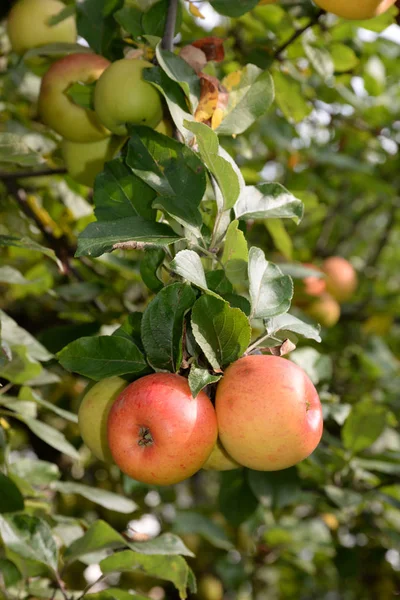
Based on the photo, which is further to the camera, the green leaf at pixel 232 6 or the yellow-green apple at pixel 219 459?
the green leaf at pixel 232 6

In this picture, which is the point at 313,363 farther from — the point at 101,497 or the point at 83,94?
the point at 83,94

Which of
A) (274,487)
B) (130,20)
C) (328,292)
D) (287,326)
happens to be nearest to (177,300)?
(287,326)

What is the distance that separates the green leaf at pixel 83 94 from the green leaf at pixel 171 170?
0.21 metres

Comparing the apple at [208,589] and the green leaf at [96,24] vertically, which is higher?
the green leaf at [96,24]

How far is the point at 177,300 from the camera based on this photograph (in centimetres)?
90

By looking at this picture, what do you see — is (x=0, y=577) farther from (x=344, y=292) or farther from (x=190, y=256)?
(x=344, y=292)

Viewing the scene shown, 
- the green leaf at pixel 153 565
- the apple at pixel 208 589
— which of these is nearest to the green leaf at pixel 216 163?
the green leaf at pixel 153 565

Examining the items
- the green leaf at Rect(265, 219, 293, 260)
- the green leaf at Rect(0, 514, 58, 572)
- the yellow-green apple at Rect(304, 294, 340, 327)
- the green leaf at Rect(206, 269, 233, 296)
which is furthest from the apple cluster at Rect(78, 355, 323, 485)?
the yellow-green apple at Rect(304, 294, 340, 327)

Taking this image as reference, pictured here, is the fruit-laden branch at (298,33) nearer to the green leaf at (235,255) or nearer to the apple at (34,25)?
the apple at (34,25)

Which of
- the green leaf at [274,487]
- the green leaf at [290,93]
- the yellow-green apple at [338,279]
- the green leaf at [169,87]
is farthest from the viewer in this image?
the yellow-green apple at [338,279]

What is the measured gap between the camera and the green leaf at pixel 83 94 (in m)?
1.18

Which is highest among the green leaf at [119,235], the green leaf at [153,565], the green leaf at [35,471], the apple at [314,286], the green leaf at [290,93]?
the green leaf at [119,235]

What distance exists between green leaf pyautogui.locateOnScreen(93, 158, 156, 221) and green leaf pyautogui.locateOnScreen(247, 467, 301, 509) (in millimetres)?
734

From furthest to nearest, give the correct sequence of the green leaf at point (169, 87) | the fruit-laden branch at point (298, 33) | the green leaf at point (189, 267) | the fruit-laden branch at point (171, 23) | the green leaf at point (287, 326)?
the fruit-laden branch at point (298, 33) < the fruit-laden branch at point (171, 23) < the green leaf at point (169, 87) < the green leaf at point (287, 326) < the green leaf at point (189, 267)
